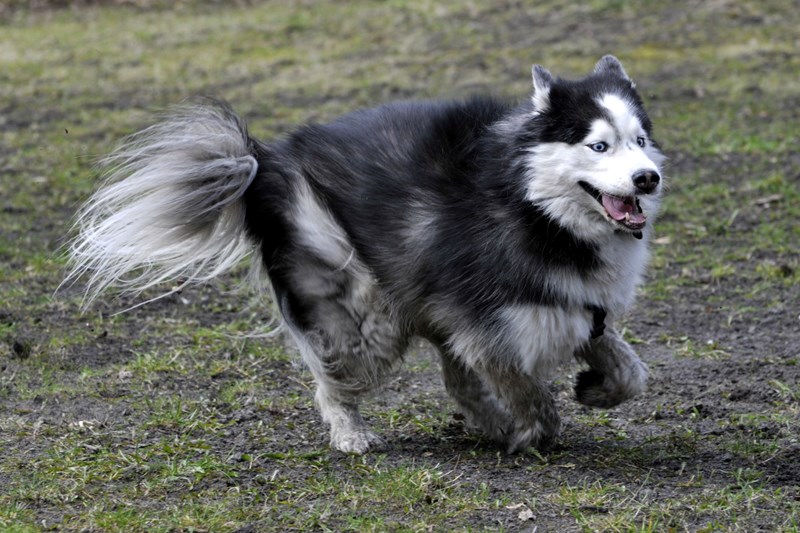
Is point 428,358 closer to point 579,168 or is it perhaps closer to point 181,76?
point 579,168

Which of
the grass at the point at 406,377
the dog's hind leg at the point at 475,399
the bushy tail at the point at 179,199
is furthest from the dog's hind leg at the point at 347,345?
the bushy tail at the point at 179,199

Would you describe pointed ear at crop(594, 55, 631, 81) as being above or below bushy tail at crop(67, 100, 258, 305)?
above

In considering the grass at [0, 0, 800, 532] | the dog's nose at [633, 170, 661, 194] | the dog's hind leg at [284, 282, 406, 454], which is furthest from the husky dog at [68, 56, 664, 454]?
the grass at [0, 0, 800, 532]

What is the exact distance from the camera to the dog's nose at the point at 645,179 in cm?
434

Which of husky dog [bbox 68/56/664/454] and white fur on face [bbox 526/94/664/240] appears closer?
white fur on face [bbox 526/94/664/240]

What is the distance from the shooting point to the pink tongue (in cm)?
447

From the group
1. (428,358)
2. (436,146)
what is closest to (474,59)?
(428,358)

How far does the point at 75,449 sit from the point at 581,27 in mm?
9246

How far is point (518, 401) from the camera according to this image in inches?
192

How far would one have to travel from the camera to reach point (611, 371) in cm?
495

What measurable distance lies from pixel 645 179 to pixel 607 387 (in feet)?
3.39

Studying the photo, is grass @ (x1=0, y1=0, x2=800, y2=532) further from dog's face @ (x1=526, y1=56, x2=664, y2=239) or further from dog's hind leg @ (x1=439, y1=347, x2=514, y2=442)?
dog's face @ (x1=526, y1=56, x2=664, y2=239)

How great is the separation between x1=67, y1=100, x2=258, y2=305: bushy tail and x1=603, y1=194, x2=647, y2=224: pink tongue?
1519mm

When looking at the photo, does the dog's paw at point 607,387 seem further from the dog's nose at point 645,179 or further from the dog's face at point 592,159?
the dog's nose at point 645,179
